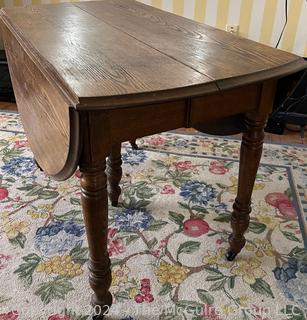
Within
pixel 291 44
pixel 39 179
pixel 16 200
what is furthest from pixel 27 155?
pixel 291 44

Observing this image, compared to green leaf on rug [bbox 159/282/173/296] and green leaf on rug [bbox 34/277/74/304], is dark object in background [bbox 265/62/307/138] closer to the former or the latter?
Result: green leaf on rug [bbox 159/282/173/296]

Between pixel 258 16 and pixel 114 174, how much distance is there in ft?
4.85

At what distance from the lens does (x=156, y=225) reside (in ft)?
4.66

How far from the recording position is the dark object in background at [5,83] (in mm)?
2418

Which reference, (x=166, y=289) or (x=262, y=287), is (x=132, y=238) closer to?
(x=166, y=289)

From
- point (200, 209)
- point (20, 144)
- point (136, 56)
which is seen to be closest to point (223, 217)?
point (200, 209)

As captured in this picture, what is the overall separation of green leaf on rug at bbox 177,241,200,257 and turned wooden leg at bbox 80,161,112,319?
36 centimetres

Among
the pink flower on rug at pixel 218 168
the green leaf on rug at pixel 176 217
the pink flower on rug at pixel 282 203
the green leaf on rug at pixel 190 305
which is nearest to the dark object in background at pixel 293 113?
the pink flower on rug at pixel 218 168

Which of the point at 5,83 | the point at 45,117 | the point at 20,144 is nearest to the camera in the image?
the point at 45,117

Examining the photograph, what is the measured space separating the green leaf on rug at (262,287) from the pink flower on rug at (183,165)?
72 centimetres

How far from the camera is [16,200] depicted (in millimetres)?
1526

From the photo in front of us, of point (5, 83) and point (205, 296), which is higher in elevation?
point (5, 83)

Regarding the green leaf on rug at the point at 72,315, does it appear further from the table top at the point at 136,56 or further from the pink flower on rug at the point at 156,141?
the pink flower on rug at the point at 156,141

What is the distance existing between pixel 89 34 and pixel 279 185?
3.58ft
